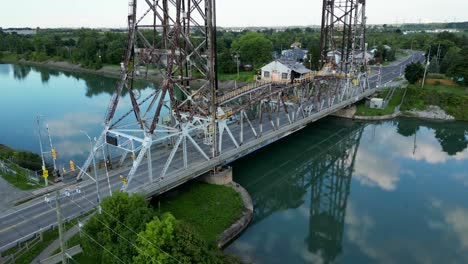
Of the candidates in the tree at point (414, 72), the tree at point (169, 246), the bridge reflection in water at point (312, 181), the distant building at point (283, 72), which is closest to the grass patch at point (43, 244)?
the tree at point (169, 246)

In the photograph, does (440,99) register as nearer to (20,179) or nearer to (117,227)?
(117,227)

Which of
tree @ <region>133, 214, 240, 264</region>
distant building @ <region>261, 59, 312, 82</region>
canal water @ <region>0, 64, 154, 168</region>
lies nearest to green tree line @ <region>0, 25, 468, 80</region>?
canal water @ <region>0, 64, 154, 168</region>

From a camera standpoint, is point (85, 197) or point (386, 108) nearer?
point (85, 197)

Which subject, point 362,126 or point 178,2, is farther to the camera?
point 362,126

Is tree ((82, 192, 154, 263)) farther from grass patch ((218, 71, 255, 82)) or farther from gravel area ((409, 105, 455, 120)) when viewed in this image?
grass patch ((218, 71, 255, 82))

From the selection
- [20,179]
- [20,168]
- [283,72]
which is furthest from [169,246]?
[283,72]

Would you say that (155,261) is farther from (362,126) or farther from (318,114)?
(362,126)

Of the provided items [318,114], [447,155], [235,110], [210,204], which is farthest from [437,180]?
[210,204]
